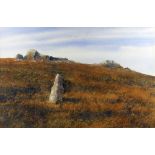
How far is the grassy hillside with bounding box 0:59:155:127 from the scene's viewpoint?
5379 mm

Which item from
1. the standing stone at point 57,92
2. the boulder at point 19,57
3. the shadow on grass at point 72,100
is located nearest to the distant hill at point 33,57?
the boulder at point 19,57

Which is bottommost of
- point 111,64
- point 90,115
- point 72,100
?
point 90,115

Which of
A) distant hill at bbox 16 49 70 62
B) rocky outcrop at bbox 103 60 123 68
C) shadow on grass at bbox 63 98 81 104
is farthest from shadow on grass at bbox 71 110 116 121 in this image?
distant hill at bbox 16 49 70 62

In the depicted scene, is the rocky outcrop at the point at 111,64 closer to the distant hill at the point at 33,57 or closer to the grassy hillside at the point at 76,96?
the grassy hillside at the point at 76,96

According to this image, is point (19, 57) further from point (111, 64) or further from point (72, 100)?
point (111, 64)

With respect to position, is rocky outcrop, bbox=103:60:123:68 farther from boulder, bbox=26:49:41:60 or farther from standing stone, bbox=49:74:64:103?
boulder, bbox=26:49:41:60

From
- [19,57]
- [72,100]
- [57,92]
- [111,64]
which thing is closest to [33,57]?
[19,57]

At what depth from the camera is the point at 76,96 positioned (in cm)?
543

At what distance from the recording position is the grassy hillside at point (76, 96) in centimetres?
538

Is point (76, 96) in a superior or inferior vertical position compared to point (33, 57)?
inferior
